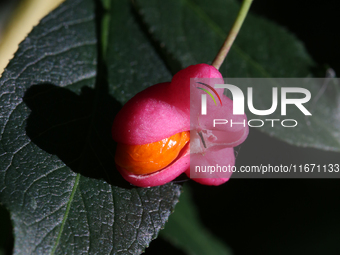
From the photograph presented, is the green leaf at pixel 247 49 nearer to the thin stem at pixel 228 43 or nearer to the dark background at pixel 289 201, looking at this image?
the dark background at pixel 289 201

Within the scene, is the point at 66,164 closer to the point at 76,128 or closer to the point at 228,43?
the point at 76,128

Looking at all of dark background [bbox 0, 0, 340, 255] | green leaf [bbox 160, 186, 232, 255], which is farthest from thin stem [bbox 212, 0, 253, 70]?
green leaf [bbox 160, 186, 232, 255]

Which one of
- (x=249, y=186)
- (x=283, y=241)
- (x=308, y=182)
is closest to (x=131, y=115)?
(x=249, y=186)

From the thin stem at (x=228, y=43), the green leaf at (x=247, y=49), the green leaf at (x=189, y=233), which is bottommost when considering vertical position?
the green leaf at (x=189, y=233)

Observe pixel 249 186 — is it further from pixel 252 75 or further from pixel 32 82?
pixel 32 82

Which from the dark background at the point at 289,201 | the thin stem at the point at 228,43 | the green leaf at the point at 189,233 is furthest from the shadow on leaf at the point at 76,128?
the green leaf at the point at 189,233

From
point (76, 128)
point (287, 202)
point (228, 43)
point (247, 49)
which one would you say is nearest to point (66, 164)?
point (76, 128)
